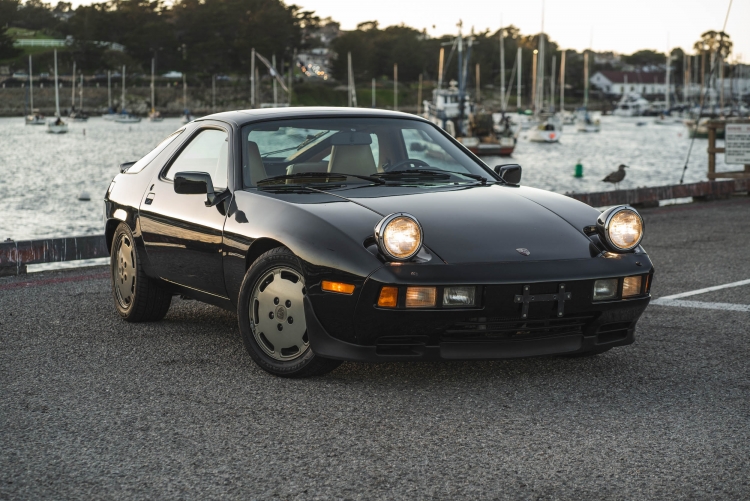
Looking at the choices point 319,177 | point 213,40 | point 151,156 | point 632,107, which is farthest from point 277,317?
point 632,107

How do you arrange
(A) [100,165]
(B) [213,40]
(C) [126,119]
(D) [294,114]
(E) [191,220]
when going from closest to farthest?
(E) [191,220] → (D) [294,114] → (A) [100,165] → (C) [126,119] → (B) [213,40]

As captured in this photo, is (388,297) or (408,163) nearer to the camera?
→ (388,297)

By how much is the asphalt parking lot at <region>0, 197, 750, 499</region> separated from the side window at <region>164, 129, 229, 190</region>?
0.98m

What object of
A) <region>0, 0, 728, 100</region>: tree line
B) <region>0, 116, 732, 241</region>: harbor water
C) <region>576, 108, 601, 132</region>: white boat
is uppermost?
<region>0, 0, 728, 100</region>: tree line

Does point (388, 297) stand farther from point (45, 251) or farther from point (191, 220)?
point (45, 251)

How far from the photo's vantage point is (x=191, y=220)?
18.6ft

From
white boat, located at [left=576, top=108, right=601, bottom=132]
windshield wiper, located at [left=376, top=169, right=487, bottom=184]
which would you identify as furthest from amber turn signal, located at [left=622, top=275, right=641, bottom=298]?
white boat, located at [left=576, top=108, right=601, bottom=132]

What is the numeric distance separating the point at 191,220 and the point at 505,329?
2.00 m

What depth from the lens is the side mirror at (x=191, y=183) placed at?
5.39 meters

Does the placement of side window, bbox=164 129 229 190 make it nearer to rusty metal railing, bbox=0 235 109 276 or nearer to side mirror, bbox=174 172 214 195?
side mirror, bbox=174 172 214 195

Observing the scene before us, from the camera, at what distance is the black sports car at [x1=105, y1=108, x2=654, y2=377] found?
177 inches

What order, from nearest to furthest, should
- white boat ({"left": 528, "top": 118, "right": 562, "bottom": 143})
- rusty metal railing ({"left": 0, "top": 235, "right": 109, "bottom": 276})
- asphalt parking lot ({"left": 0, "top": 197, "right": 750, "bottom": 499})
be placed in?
asphalt parking lot ({"left": 0, "top": 197, "right": 750, "bottom": 499}) < rusty metal railing ({"left": 0, "top": 235, "right": 109, "bottom": 276}) < white boat ({"left": 528, "top": 118, "right": 562, "bottom": 143})

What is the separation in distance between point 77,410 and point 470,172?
257 centimetres

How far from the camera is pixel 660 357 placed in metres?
5.49
